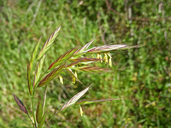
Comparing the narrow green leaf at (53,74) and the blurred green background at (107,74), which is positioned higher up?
the narrow green leaf at (53,74)

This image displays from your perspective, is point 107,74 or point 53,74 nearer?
point 53,74

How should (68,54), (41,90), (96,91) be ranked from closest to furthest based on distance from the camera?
(68,54)
(96,91)
(41,90)

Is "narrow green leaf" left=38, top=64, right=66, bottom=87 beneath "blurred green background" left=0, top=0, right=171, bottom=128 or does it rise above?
above

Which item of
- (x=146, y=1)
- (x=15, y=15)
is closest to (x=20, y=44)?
(x=15, y=15)

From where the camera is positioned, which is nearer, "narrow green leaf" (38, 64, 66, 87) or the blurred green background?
"narrow green leaf" (38, 64, 66, 87)

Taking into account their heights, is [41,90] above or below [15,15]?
below

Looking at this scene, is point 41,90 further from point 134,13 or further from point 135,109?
point 134,13

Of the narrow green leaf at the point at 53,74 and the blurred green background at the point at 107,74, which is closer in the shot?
the narrow green leaf at the point at 53,74

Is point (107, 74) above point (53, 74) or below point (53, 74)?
below
